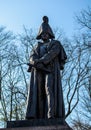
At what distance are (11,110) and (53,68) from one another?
13.7 m

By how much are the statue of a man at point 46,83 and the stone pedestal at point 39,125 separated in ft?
1.03

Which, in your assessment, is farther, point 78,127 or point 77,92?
point 78,127

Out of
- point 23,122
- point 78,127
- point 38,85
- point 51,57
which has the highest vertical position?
point 51,57

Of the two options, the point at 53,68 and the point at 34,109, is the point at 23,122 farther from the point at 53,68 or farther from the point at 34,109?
the point at 53,68

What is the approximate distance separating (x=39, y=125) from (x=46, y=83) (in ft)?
3.97

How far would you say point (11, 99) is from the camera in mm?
22297

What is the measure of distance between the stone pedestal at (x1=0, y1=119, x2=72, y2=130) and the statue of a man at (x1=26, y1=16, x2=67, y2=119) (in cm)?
32

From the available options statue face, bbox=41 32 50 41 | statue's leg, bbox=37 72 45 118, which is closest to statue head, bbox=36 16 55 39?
statue face, bbox=41 32 50 41

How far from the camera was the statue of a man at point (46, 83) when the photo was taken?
8305 millimetres

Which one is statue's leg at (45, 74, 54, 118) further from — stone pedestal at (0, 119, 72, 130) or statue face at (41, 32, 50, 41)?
statue face at (41, 32, 50, 41)

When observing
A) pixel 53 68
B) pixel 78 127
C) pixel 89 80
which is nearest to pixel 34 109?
pixel 53 68

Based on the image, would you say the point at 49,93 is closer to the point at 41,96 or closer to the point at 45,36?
the point at 41,96

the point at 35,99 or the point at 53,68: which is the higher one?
the point at 53,68

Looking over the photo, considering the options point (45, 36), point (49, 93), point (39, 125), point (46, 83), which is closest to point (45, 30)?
point (45, 36)
